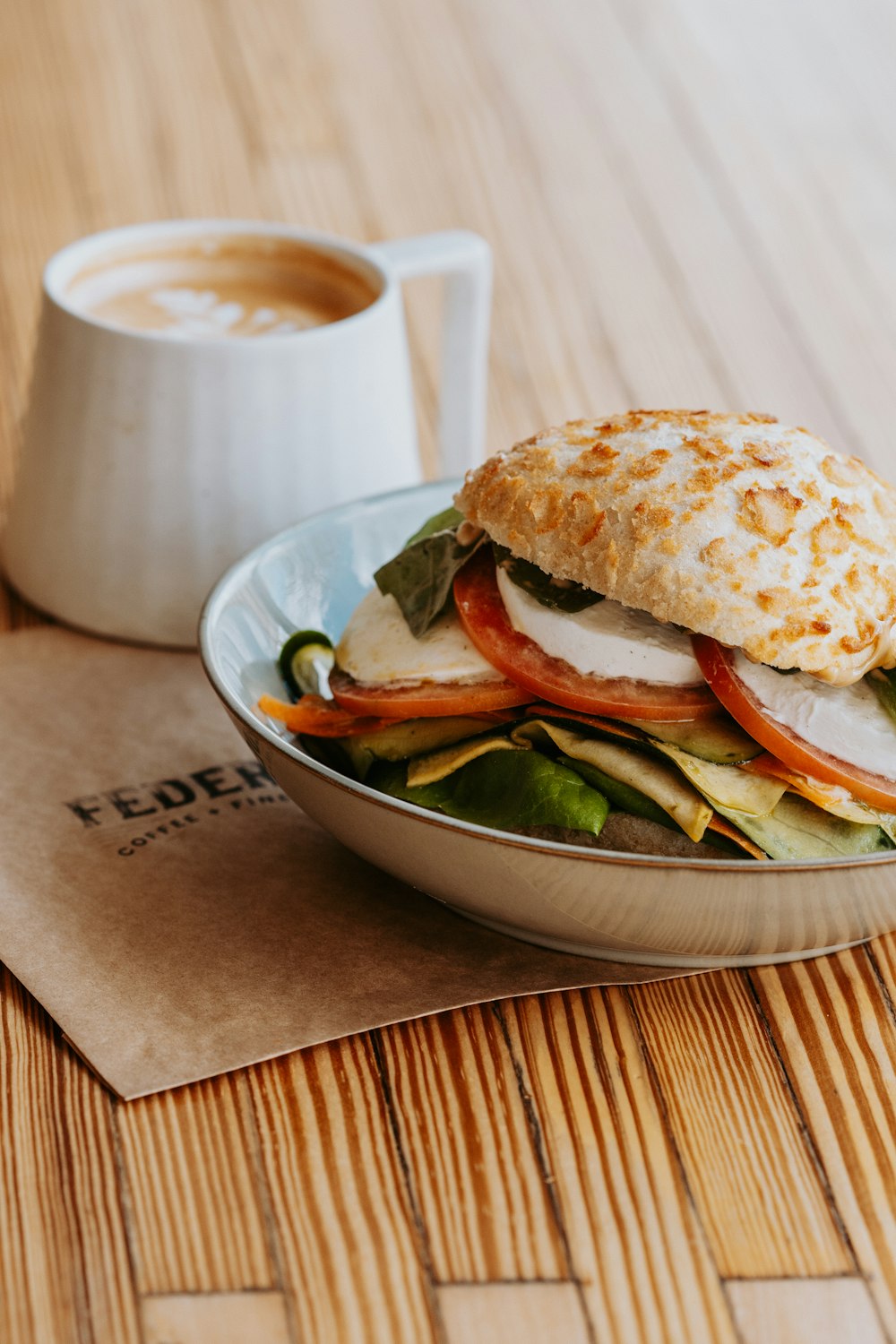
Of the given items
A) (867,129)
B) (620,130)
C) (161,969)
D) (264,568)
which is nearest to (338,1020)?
(161,969)

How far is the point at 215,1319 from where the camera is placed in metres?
0.72

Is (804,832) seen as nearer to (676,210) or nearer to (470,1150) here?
(470,1150)

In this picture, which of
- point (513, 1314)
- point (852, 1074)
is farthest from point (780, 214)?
point (513, 1314)

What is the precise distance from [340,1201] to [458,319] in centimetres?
102

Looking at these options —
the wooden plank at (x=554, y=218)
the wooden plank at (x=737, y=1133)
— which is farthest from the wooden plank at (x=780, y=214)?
the wooden plank at (x=737, y=1133)

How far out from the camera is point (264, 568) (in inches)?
47.3

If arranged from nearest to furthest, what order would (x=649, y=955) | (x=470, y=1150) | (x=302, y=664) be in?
(x=470, y=1150)
(x=649, y=955)
(x=302, y=664)

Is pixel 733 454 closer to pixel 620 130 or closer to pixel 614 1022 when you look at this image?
pixel 614 1022

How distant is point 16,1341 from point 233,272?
110 centimetres

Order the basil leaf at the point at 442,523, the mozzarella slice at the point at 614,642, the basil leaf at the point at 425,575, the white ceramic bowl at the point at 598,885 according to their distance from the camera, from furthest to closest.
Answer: the basil leaf at the point at 442,523 < the basil leaf at the point at 425,575 < the mozzarella slice at the point at 614,642 < the white ceramic bowl at the point at 598,885

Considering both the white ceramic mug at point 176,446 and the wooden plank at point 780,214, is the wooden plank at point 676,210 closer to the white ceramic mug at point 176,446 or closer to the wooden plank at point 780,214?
the wooden plank at point 780,214

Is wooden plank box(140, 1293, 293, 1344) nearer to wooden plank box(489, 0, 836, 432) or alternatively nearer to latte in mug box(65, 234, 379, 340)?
latte in mug box(65, 234, 379, 340)

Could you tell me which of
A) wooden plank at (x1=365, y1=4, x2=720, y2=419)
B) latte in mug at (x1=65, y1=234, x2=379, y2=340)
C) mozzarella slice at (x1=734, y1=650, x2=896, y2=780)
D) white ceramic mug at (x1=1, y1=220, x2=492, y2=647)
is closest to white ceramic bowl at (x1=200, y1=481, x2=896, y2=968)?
mozzarella slice at (x1=734, y1=650, x2=896, y2=780)

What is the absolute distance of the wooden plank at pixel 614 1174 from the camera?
741mm
